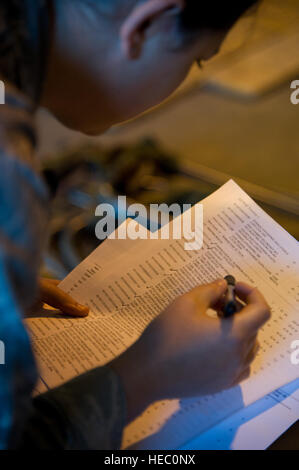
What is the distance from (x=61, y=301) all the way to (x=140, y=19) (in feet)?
1.25

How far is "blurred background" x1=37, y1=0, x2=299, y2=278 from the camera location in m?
1.02

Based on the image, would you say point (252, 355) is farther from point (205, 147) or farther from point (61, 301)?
point (205, 147)

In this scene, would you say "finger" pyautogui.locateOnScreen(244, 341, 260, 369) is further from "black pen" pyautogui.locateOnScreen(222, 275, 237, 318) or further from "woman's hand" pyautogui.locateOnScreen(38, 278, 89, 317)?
"woman's hand" pyautogui.locateOnScreen(38, 278, 89, 317)

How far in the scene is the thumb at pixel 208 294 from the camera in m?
0.58

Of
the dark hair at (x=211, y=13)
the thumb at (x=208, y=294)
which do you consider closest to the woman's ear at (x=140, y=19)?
the dark hair at (x=211, y=13)

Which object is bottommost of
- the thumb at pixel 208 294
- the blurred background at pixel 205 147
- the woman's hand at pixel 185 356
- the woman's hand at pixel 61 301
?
the woman's hand at pixel 61 301

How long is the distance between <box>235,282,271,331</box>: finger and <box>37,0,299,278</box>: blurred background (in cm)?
30

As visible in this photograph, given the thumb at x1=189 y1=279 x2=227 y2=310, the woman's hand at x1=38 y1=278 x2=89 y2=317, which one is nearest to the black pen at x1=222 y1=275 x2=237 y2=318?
the thumb at x1=189 y1=279 x2=227 y2=310

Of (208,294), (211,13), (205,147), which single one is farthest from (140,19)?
(205,147)

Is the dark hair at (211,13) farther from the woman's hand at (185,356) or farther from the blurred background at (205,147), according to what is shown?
the woman's hand at (185,356)

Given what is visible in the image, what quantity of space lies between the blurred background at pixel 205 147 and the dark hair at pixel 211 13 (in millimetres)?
36

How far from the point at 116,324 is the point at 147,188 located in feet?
1.59

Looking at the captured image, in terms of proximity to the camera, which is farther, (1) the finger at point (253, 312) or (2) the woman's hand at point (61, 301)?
(2) the woman's hand at point (61, 301)

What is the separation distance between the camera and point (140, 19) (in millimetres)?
501
